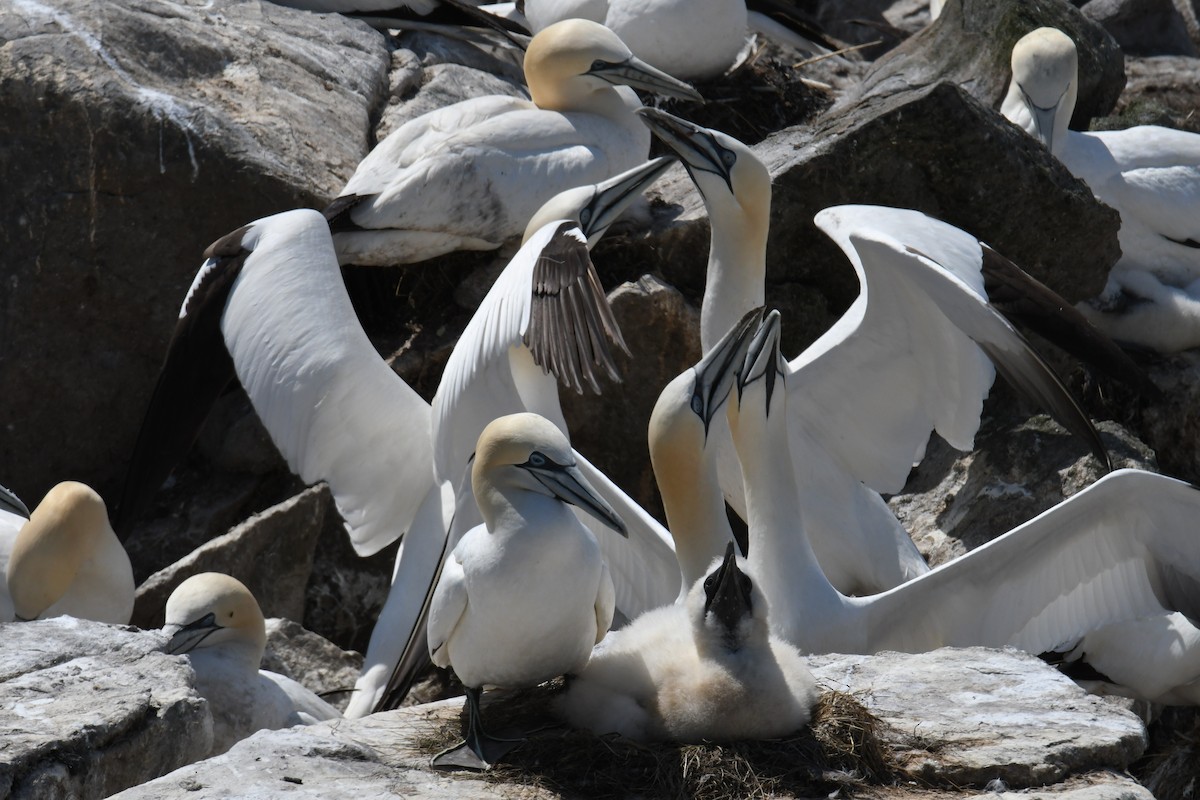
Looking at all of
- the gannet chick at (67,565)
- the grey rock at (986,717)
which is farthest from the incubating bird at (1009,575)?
the gannet chick at (67,565)

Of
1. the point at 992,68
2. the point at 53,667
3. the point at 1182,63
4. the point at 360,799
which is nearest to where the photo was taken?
the point at 360,799

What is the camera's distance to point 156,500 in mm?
6727

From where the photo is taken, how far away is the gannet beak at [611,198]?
539 centimetres

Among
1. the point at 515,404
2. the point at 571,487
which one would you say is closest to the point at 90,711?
the point at 571,487

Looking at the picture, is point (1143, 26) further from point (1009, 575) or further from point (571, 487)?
point (571, 487)

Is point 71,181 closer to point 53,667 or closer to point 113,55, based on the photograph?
point 113,55

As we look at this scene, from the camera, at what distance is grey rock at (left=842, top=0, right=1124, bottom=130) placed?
7785mm

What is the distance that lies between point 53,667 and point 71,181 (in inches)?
129

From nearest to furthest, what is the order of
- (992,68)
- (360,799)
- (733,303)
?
(360,799), (733,303), (992,68)

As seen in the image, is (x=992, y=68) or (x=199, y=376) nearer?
(x=199, y=376)

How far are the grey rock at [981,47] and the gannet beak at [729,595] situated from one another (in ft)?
15.1

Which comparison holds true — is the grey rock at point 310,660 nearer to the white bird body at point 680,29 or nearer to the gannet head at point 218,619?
the gannet head at point 218,619

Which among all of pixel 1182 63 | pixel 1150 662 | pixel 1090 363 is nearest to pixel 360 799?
pixel 1150 662

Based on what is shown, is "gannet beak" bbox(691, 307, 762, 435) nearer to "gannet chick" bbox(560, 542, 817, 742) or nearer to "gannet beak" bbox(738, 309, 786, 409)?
"gannet beak" bbox(738, 309, 786, 409)
